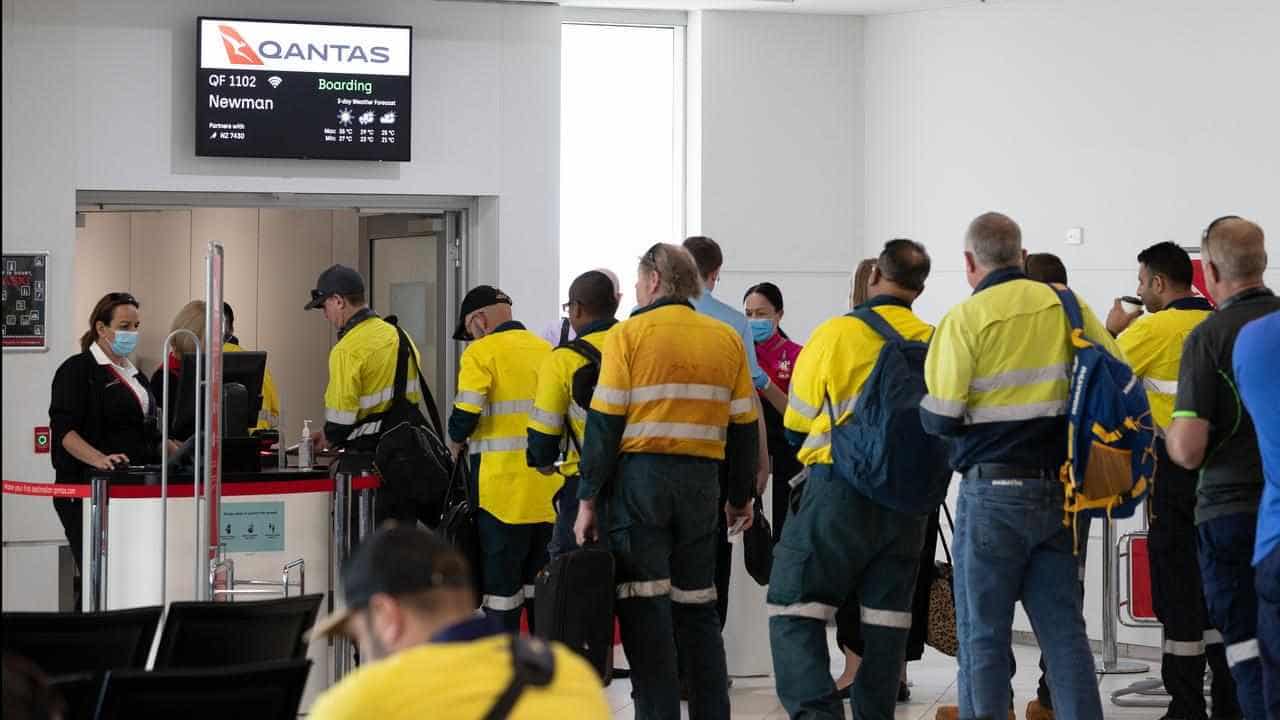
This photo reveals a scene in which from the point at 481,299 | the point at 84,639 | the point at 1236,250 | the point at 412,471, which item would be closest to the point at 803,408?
the point at 1236,250

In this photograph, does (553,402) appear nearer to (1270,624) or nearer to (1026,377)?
(1026,377)

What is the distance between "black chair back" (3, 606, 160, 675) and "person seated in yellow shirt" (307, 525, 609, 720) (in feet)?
4.27

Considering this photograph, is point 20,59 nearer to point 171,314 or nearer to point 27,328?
point 27,328

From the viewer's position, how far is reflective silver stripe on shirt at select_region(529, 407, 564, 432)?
514cm

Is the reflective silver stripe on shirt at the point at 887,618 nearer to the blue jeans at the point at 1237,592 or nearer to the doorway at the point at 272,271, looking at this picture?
the blue jeans at the point at 1237,592

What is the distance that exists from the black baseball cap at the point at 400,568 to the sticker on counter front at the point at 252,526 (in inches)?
137

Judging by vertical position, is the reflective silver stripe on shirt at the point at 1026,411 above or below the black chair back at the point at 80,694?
above

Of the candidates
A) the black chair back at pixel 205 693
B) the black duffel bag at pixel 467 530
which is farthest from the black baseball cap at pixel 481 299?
the black chair back at pixel 205 693

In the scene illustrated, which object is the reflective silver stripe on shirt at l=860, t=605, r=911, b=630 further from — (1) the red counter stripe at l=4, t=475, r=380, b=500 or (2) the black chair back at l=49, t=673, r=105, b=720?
(2) the black chair back at l=49, t=673, r=105, b=720

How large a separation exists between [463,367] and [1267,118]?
4.11 m

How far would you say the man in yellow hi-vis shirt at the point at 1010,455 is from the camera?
4.32 m

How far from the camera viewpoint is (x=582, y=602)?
15.7ft

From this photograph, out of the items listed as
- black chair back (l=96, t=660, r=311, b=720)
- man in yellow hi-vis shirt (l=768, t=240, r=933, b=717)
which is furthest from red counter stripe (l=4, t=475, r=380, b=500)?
black chair back (l=96, t=660, r=311, b=720)

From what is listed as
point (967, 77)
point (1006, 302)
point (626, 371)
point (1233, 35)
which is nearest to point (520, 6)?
point (967, 77)
